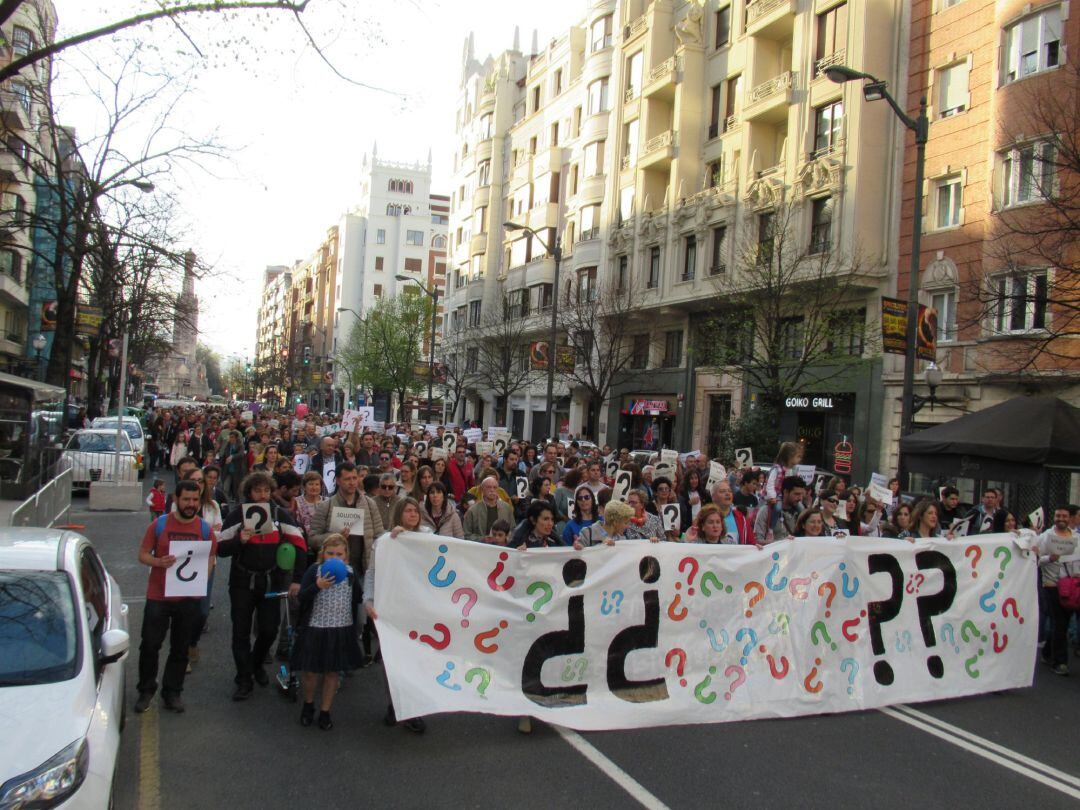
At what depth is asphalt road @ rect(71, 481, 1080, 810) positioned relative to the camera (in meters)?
4.95

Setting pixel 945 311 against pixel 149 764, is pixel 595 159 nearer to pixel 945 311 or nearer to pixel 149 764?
pixel 945 311

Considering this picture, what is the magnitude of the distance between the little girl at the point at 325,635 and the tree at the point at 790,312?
19435mm

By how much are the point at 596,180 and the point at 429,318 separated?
2496cm

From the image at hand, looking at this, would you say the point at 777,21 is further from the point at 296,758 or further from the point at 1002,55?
the point at 296,758

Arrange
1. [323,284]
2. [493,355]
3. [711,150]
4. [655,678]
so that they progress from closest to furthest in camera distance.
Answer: [655,678]
[711,150]
[493,355]
[323,284]

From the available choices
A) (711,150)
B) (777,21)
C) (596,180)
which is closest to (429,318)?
(596,180)

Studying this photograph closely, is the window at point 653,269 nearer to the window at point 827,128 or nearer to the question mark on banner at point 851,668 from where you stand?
the window at point 827,128

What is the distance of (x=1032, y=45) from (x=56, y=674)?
2493 centimetres

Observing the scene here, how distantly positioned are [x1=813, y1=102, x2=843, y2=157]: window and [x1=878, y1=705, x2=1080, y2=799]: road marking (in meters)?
23.7

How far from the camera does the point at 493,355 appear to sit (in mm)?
47281

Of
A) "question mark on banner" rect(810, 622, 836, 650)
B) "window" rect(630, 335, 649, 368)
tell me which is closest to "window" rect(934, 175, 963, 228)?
"window" rect(630, 335, 649, 368)

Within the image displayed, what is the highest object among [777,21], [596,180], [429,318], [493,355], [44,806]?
[777,21]

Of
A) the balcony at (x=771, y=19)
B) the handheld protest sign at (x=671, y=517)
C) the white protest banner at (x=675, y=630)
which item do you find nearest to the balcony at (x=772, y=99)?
the balcony at (x=771, y=19)

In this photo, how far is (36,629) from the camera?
14.3ft
